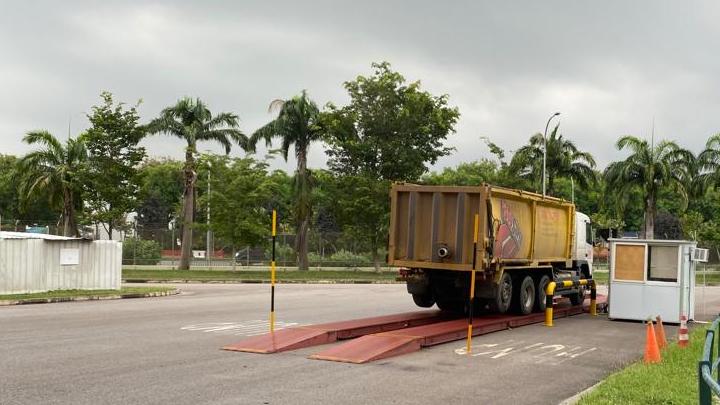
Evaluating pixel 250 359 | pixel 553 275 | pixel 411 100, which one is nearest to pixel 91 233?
pixel 411 100

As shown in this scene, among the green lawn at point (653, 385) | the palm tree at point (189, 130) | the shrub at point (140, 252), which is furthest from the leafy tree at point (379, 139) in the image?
the green lawn at point (653, 385)

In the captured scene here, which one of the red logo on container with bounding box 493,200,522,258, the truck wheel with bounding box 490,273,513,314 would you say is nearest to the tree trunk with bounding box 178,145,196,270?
the truck wheel with bounding box 490,273,513,314

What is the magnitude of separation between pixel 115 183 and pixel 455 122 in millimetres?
18988

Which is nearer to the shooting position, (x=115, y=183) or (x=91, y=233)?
(x=115, y=183)

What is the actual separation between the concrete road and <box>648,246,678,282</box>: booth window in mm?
1341

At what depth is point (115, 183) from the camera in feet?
122

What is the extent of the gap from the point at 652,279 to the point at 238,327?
32.2ft

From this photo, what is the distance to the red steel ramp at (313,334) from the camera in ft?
37.3

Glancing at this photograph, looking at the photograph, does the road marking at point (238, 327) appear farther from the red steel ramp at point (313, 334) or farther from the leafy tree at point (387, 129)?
the leafy tree at point (387, 129)

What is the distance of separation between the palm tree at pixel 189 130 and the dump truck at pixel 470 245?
27860 millimetres

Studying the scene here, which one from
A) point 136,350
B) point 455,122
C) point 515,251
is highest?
point 455,122

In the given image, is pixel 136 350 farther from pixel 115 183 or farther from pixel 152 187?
pixel 152 187

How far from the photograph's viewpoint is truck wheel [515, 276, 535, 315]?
54.7 ft

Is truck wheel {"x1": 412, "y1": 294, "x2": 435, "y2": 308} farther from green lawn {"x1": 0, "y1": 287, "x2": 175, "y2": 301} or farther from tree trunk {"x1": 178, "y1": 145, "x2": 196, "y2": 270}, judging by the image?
tree trunk {"x1": 178, "y1": 145, "x2": 196, "y2": 270}
